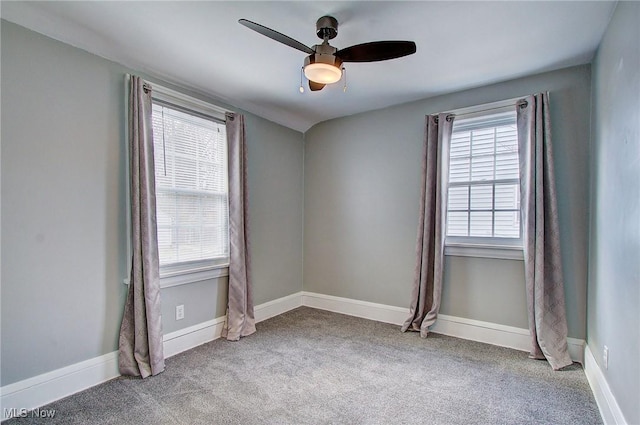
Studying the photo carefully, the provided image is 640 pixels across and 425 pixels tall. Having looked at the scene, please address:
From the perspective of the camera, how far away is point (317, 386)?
7.36ft

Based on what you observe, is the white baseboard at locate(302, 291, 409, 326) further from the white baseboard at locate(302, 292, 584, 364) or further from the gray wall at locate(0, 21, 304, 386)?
the gray wall at locate(0, 21, 304, 386)

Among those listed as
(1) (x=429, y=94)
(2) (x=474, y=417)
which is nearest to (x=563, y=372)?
(2) (x=474, y=417)

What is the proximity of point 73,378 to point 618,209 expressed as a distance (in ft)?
11.8

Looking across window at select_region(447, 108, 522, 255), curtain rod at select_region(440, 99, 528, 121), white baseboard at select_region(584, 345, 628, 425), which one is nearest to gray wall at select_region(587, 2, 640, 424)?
white baseboard at select_region(584, 345, 628, 425)

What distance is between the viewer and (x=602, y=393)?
1.94 meters

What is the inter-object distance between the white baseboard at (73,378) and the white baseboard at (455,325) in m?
1.65

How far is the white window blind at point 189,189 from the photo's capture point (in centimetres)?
272

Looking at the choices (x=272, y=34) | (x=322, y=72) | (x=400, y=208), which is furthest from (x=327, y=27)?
(x=400, y=208)

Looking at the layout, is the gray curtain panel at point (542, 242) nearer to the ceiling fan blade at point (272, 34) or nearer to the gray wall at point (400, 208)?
the gray wall at point (400, 208)

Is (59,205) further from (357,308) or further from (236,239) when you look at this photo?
(357,308)

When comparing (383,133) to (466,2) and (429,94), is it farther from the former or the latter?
(466,2)

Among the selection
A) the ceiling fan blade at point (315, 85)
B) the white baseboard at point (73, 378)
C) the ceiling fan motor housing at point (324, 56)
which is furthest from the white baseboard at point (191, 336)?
the ceiling fan motor housing at point (324, 56)

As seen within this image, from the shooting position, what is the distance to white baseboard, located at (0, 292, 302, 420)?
191 cm

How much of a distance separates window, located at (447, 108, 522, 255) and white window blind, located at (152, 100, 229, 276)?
2.37m
